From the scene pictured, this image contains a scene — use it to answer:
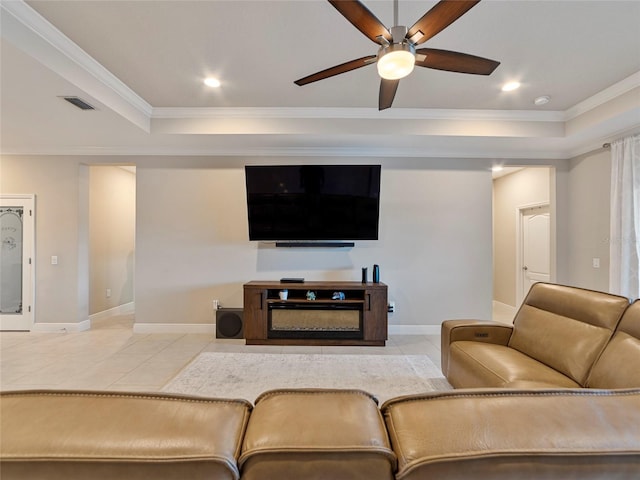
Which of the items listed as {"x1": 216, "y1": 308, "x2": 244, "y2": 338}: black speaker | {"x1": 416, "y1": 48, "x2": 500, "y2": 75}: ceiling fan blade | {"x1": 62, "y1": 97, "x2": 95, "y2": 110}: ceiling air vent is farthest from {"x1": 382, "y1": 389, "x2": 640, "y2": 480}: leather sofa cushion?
{"x1": 62, "y1": 97, "x2": 95, "y2": 110}: ceiling air vent

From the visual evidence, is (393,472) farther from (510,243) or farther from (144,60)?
(510,243)

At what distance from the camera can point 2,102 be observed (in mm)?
2988

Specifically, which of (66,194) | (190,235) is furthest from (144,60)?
(66,194)

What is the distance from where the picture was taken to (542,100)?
342 cm

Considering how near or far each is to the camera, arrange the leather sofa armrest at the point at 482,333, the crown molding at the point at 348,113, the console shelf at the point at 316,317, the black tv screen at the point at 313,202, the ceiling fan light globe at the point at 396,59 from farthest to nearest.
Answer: the black tv screen at the point at 313,202
the console shelf at the point at 316,317
the crown molding at the point at 348,113
the leather sofa armrest at the point at 482,333
the ceiling fan light globe at the point at 396,59

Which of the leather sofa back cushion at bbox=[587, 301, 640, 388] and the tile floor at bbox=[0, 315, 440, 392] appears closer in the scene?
the leather sofa back cushion at bbox=[587, 301, 640, 388]

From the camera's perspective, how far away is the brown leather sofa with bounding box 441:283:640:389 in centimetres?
180

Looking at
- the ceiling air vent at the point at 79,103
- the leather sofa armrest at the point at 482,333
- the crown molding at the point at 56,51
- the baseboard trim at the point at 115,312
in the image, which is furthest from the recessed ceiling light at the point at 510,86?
the baseboard trim at the point at 115,312

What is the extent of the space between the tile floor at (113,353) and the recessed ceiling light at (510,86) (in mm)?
3068

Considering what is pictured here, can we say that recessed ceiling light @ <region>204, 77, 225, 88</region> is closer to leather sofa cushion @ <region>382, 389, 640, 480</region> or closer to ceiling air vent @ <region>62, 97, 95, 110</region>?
ceiling air vent @ <region>62, 97, 95, 110</region>

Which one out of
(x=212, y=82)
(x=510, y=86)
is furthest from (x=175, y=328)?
(x=510, y=86)

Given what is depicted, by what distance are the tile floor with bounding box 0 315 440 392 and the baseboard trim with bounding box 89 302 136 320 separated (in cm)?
48

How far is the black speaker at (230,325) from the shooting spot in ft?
13.4

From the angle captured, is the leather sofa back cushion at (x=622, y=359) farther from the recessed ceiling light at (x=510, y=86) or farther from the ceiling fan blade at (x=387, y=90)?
the recessed ceiling light at (x=510, y=86)
